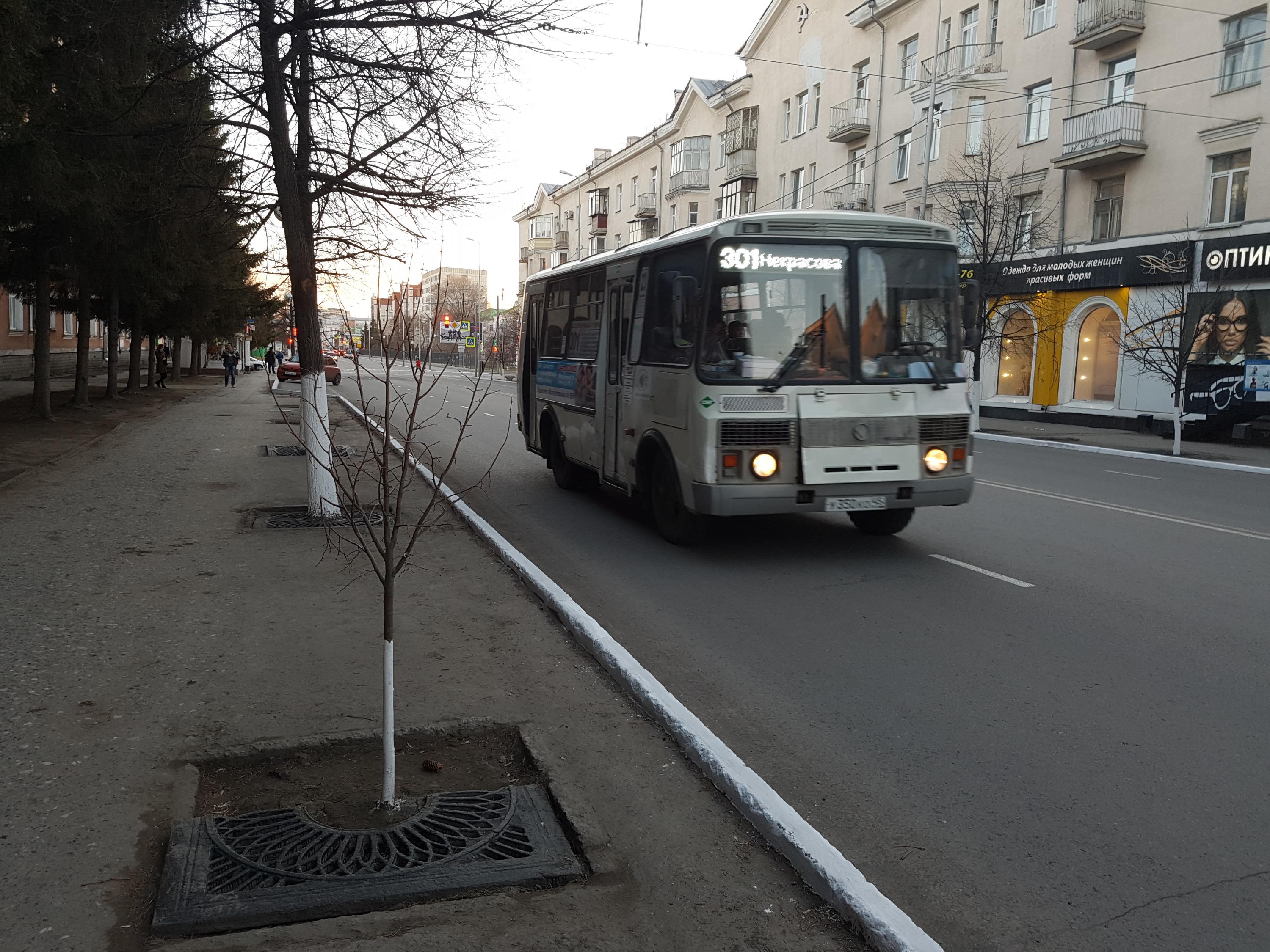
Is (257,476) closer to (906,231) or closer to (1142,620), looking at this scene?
(906,231)

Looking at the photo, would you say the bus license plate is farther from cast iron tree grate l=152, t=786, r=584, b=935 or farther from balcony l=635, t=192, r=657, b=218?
balcony l=635, t=192, r=657, b=218

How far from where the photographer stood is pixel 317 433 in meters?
10.2

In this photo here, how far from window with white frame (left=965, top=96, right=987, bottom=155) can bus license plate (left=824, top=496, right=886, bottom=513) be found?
2704 centimetres

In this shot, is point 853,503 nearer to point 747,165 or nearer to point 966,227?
point 966,227

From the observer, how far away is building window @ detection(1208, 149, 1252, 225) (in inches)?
976

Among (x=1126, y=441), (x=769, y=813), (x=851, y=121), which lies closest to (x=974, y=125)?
(x=851, y=121)

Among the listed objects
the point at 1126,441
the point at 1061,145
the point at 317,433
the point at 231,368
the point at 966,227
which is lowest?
the point at 1126,441

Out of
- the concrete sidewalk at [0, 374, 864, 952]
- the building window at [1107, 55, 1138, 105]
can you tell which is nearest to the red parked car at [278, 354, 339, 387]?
the concrete sidewalk at [0, 374, 864, 952]

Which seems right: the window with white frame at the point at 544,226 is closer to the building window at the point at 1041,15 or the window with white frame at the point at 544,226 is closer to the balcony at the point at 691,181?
the balcony at the point at 691,181

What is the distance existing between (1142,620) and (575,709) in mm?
4165

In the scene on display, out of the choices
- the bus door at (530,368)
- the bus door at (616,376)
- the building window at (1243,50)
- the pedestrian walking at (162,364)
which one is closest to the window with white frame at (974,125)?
the building window at (1243,50)

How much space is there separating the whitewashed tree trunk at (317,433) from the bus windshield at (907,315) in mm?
4957

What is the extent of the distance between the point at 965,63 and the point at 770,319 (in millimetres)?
28718

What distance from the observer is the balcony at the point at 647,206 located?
59000 mm
